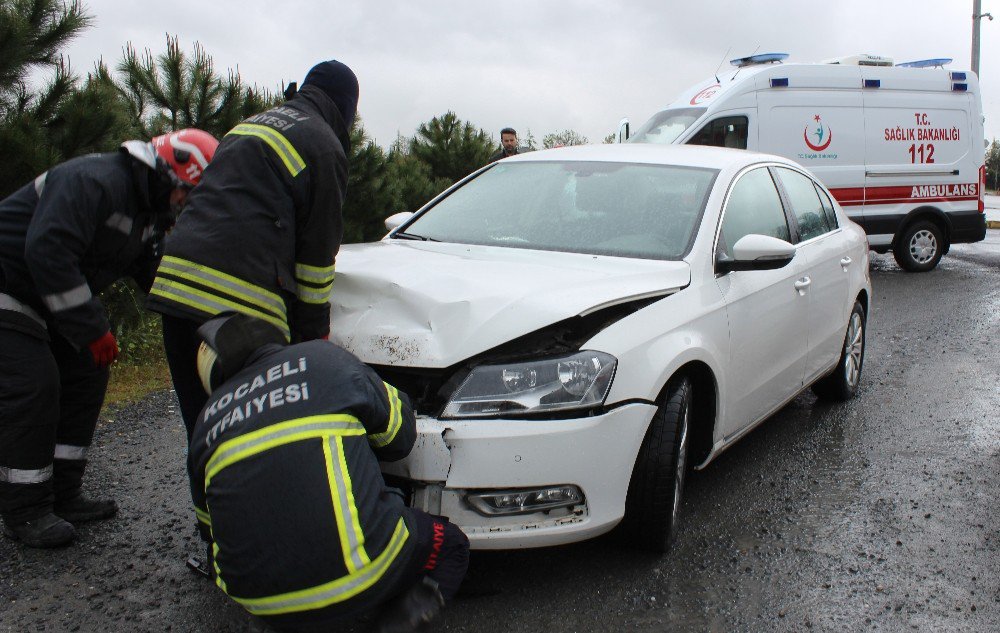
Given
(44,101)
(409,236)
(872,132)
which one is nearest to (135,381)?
(44,101)

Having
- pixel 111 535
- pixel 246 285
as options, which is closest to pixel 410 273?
pixel 246 285

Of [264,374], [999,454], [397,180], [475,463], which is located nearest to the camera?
[264,374]

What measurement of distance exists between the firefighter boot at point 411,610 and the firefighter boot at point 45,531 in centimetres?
155

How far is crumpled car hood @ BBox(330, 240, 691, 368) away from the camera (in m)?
3.00

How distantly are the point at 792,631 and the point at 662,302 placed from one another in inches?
45.9

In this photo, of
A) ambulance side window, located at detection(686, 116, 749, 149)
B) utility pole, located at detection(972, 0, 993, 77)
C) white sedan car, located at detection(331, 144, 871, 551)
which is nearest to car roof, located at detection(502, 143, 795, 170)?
white sedan car, located at detection(331, 144, 871, 551)

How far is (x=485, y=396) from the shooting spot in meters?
2.93

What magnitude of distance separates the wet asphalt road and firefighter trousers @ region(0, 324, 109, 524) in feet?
0.67

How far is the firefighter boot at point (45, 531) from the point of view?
3.49 meters

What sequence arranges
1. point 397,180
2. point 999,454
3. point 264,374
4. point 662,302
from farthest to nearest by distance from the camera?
point 397,180, point 999,454, point 662,302, point 264,374

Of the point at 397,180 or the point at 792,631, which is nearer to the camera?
the point at 792,631

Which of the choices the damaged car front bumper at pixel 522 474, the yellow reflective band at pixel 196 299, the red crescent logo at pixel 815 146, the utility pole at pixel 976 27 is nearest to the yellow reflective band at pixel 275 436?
the damaged car front bumper at pixel 522 474

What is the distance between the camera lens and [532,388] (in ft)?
9.66

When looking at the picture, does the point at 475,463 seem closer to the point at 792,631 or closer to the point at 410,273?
the point at 410,273
